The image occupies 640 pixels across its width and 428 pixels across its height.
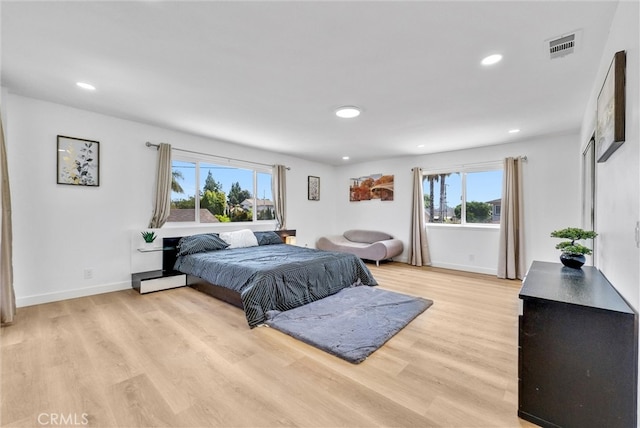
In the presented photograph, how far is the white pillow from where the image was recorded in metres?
4.63

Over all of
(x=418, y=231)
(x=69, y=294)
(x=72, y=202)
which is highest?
(x=72, y=202)

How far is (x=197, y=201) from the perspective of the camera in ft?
15.4

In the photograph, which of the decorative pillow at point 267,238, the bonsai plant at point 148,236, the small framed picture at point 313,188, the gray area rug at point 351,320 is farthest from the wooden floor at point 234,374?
the small framed picture at point 313,188

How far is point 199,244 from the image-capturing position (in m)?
4.18

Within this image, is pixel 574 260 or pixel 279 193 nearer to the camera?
pixel 574 260

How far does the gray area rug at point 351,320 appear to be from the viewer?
2.30 meters

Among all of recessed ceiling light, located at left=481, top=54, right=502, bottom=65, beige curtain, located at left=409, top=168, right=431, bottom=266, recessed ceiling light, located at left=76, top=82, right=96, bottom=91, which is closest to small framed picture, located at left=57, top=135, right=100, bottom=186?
recessed ceiling light, located at left=76, top=82, right=96, bottom=91

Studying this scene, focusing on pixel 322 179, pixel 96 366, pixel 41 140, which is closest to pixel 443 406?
pixel 96 366

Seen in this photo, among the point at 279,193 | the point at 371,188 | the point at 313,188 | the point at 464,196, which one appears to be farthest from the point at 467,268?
the point at 279,193

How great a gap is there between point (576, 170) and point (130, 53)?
592 centimetres

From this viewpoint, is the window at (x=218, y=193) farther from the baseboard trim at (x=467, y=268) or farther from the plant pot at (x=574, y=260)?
the plant pot at (x=574, y=260)

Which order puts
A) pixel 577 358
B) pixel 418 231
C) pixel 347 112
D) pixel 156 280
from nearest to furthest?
pixel 577 358 < pixel 347 112 < pixel 156 280 < pixel 418 231

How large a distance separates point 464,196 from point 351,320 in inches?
156

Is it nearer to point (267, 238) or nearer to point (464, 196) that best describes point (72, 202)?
point (267, 238)
